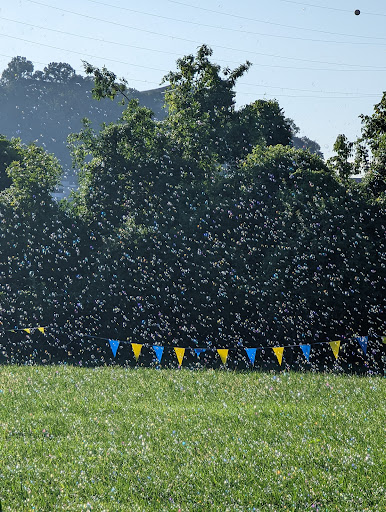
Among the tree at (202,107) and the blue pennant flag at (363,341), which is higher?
the tree at (202,107)

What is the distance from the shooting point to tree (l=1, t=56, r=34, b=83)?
146500 mm

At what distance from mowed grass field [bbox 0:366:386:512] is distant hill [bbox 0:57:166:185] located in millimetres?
130565

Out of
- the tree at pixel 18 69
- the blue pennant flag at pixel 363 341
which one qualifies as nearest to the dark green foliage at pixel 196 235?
the blue pennant flag at pixel 363 341

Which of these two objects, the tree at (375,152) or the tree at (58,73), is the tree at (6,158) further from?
the tree at (58,73)

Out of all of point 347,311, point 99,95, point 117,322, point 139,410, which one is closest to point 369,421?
point 139,410

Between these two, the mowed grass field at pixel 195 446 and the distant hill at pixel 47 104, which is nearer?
the mowed grass field at pixel 195 446

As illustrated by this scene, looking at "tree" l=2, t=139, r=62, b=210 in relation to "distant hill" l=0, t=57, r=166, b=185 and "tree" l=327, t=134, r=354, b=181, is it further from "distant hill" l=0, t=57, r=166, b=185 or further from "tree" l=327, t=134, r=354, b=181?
"distant hill" l=0, t=57, r=166, b=185

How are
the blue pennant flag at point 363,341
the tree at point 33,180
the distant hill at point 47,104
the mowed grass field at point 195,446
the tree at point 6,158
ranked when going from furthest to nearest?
1. the distant hill at point 47,104
2. the tree at point 6,158
3. the tree at point 33,180
4. the blue pennant flag at point 363,341
5. the mowed grass field at point 195,446

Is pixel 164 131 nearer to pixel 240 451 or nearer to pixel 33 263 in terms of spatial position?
pixel 33 263

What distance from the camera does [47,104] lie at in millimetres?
142125

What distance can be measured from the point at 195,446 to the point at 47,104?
143031 millimetres

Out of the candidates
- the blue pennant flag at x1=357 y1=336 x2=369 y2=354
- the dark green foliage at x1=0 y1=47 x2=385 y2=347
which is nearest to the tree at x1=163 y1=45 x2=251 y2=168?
the dark green foliage at x1=0 y1=47 x2=385 y2=347

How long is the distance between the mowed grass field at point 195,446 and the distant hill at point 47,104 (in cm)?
13056

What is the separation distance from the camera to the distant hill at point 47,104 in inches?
5531
